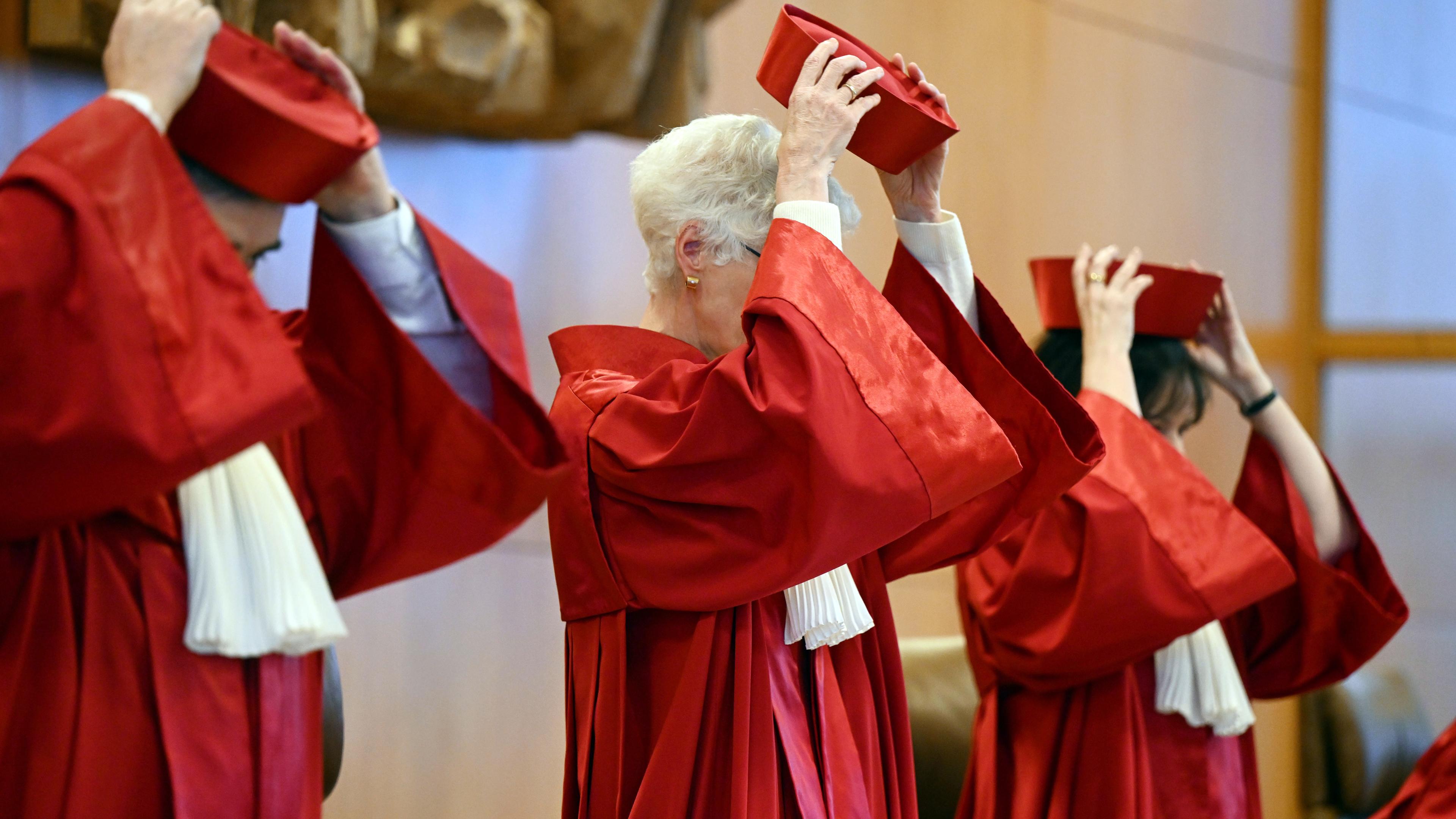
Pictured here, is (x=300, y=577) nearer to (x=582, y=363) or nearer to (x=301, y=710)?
(x=301, y=710)

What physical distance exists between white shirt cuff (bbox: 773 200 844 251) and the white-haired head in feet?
0.35

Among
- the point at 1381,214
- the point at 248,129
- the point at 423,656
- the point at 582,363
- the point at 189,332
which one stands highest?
the point at 248,129

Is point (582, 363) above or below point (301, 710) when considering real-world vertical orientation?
above

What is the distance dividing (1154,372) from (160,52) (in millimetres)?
1879

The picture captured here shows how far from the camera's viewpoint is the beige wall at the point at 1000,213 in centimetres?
332

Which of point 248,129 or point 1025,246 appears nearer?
point 248,129

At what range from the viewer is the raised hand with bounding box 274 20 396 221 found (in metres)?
1.56

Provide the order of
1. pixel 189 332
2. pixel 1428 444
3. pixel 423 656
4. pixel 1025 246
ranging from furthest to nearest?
1. pixel 1428 444
2. pixel 1025 246
3. pixel 423 656
4. pixel 189 332

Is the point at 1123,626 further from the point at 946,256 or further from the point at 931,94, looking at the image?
the point at 931,94

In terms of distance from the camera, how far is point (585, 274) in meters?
3.72

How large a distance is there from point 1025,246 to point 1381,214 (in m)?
1.97

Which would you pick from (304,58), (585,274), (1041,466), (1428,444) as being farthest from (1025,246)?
(304,58)

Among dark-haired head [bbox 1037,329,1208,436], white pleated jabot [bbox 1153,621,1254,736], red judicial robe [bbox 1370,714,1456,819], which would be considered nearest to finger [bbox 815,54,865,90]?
dark-haired head [bbox 1037,329,1208,436]

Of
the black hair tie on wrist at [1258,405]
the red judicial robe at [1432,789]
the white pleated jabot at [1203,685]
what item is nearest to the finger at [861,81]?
the white pleated jabot at [1203,685]
